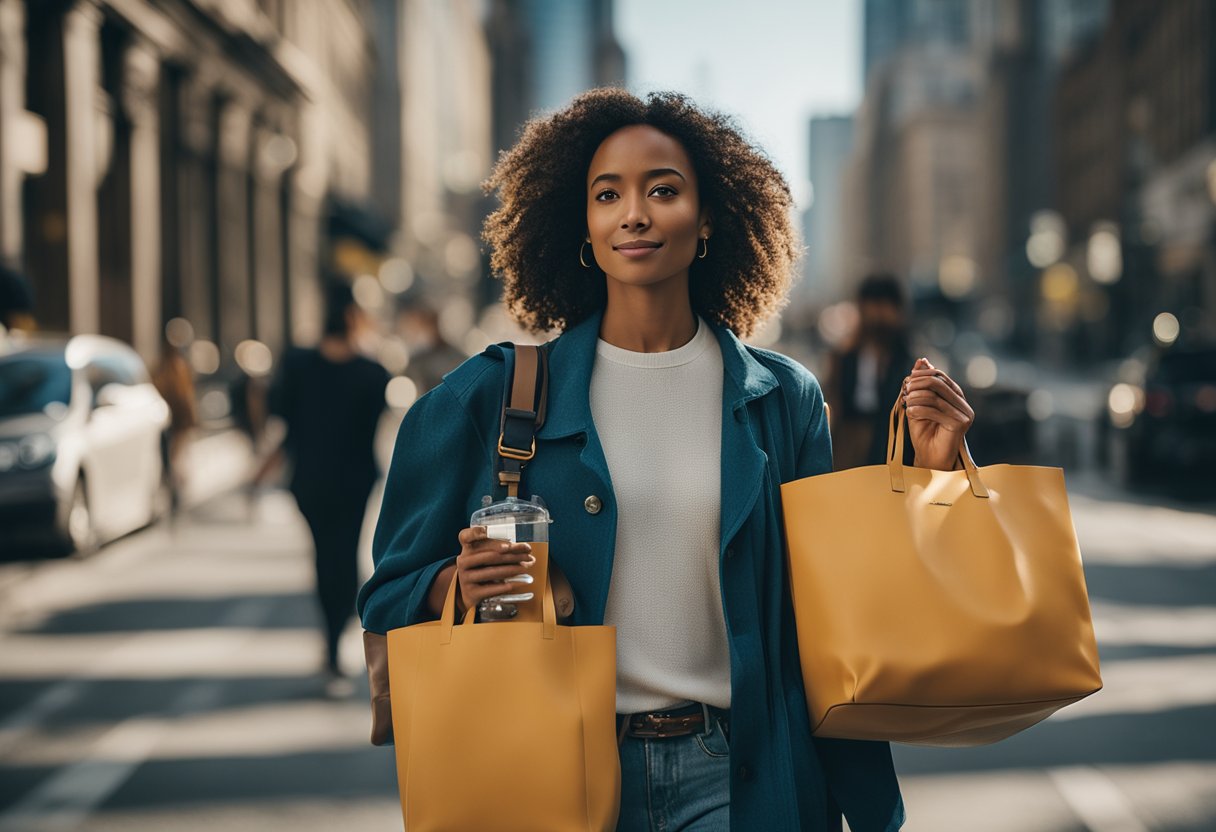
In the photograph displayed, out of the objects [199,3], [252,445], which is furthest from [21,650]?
[199,3]

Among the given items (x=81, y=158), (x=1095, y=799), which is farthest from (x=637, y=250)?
(x=81, y=158)

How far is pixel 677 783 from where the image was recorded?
2688 mm

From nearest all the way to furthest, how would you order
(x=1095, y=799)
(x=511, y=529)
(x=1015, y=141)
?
(x=511, y=529) < (x=1095, y=799) < (x=1015, y=141)

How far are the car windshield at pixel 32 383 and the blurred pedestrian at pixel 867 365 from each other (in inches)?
290

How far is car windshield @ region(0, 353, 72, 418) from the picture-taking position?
1281cm

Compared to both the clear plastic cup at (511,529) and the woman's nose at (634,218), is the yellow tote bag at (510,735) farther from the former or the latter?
the woman's nose at (634,218)

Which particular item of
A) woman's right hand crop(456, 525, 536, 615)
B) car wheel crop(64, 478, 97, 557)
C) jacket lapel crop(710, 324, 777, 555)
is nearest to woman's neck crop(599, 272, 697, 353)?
jacket lapel crop(710, 324, 777, 555)

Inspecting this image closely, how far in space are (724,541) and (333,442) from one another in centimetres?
556

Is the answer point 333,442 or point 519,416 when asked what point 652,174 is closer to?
point 519,416

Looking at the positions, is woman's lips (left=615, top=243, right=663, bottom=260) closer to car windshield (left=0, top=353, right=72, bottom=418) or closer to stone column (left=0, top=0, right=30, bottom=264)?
car windshield (left=0, top=353, right=72, bottom=418)

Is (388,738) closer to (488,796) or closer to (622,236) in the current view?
(488,796)

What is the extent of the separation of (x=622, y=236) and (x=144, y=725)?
5.29 meters

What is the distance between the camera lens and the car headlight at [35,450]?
40.2 ft

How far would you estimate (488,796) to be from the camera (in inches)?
96.5
